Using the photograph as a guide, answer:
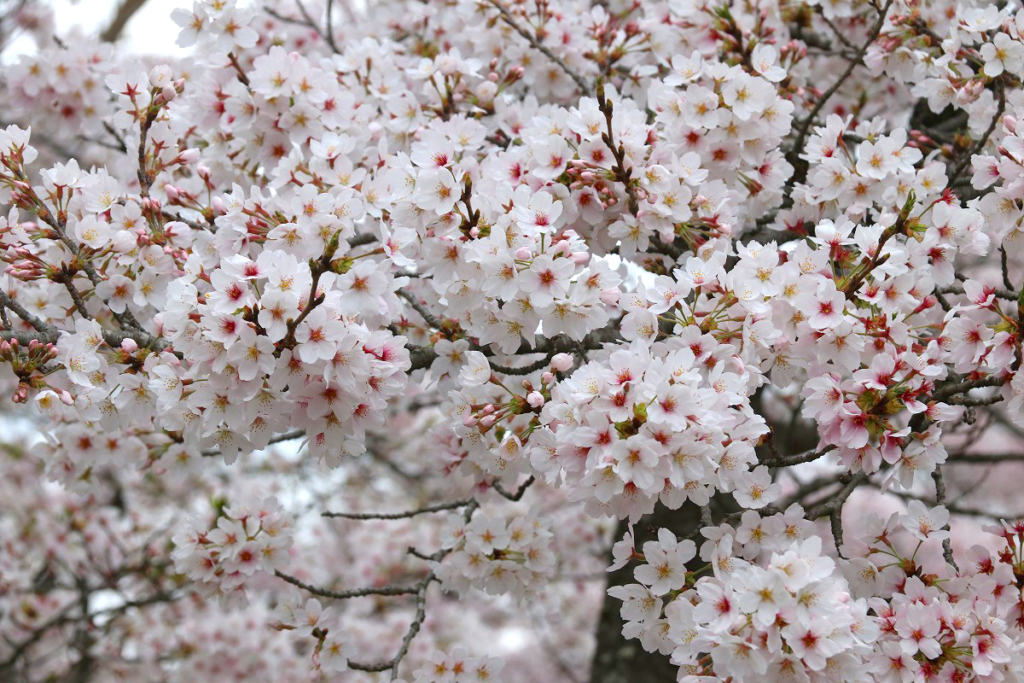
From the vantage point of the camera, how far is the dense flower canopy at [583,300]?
192 centimetres

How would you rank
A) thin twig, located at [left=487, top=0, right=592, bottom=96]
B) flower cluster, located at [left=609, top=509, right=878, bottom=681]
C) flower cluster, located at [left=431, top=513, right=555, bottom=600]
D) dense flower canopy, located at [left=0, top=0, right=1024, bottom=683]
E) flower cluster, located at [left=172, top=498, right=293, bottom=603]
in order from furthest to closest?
thin twig, located at [left=487, top=0, right=592, bottom=96] < flower cluster, located at [left=172, top=498, right=293, bottom=603] < flower cluster, located at [left=431, top=513, right=555, bottom=600] < dense flower canopy, located at [left=0, top=0, right=1024, bottom=683] < flower cluster, located at [left=609, top=509, right=878, bottom=681]

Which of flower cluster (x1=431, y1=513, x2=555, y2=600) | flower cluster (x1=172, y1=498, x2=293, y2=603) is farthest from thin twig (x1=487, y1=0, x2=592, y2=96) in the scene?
flower cluster (x1=172, y1=498, x2=293, y2=603)

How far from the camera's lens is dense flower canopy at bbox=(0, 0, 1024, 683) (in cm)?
192

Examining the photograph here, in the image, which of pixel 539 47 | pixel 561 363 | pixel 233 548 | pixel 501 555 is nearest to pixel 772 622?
pixel 561 363

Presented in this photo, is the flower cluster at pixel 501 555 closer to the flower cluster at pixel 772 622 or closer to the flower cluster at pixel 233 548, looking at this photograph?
the flower cluster at pixel 233 548

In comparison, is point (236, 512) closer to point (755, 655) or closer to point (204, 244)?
point (204, 244)

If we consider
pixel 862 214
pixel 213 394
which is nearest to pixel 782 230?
pixel 862 214

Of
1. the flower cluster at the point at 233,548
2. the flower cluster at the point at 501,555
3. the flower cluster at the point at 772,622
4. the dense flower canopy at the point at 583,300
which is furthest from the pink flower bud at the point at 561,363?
the flower cluster at the point at 233,548

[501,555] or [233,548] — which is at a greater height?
[501,555]

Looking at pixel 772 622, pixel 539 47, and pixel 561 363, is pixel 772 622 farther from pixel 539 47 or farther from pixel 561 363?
pixel 539 47

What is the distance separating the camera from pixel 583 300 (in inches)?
84.0

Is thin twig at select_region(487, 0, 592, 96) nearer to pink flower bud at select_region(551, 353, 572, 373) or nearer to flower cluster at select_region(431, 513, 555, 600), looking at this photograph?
pink flower bud at select_region(551, 353, 572, 373)

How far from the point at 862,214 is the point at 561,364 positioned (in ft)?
3.74

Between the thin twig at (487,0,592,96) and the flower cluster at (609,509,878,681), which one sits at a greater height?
the thin twig at (487,0,592,96)
